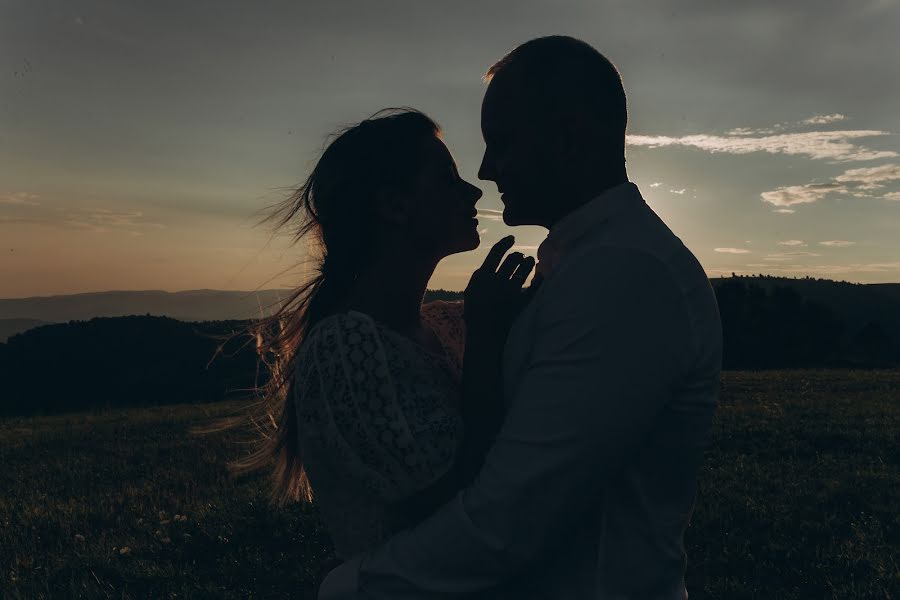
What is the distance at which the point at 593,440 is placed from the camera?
5.45 feet

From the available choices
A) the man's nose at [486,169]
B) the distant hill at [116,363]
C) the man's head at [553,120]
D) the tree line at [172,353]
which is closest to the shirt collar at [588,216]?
the man's head at [553,120]

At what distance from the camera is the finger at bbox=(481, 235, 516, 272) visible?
253 cm

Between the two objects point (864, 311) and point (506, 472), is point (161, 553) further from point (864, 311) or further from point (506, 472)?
point (864, 311)

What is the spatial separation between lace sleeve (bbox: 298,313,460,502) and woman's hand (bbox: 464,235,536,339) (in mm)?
297

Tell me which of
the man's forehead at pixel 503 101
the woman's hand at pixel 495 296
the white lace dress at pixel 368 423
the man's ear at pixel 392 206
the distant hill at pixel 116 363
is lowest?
the distant hill at pixel 116 363

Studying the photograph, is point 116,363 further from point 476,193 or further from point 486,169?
point 486,169

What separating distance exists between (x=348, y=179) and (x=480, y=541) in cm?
182

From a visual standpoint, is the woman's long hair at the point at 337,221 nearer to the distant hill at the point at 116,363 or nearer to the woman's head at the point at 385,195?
the woman's head at the point at 385,195

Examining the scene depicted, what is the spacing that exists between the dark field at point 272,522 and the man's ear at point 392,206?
375 cm

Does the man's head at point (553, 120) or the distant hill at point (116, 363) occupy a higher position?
the man's head at point (553, 120)

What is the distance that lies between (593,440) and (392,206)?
171 cm

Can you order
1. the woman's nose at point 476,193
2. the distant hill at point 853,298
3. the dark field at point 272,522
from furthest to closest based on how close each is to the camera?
the distant hill at point 853,298 → the dark field at point 272,522 → the woman's nose at point 476,193

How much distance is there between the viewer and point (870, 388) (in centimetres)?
2239

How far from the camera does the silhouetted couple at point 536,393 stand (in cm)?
169
